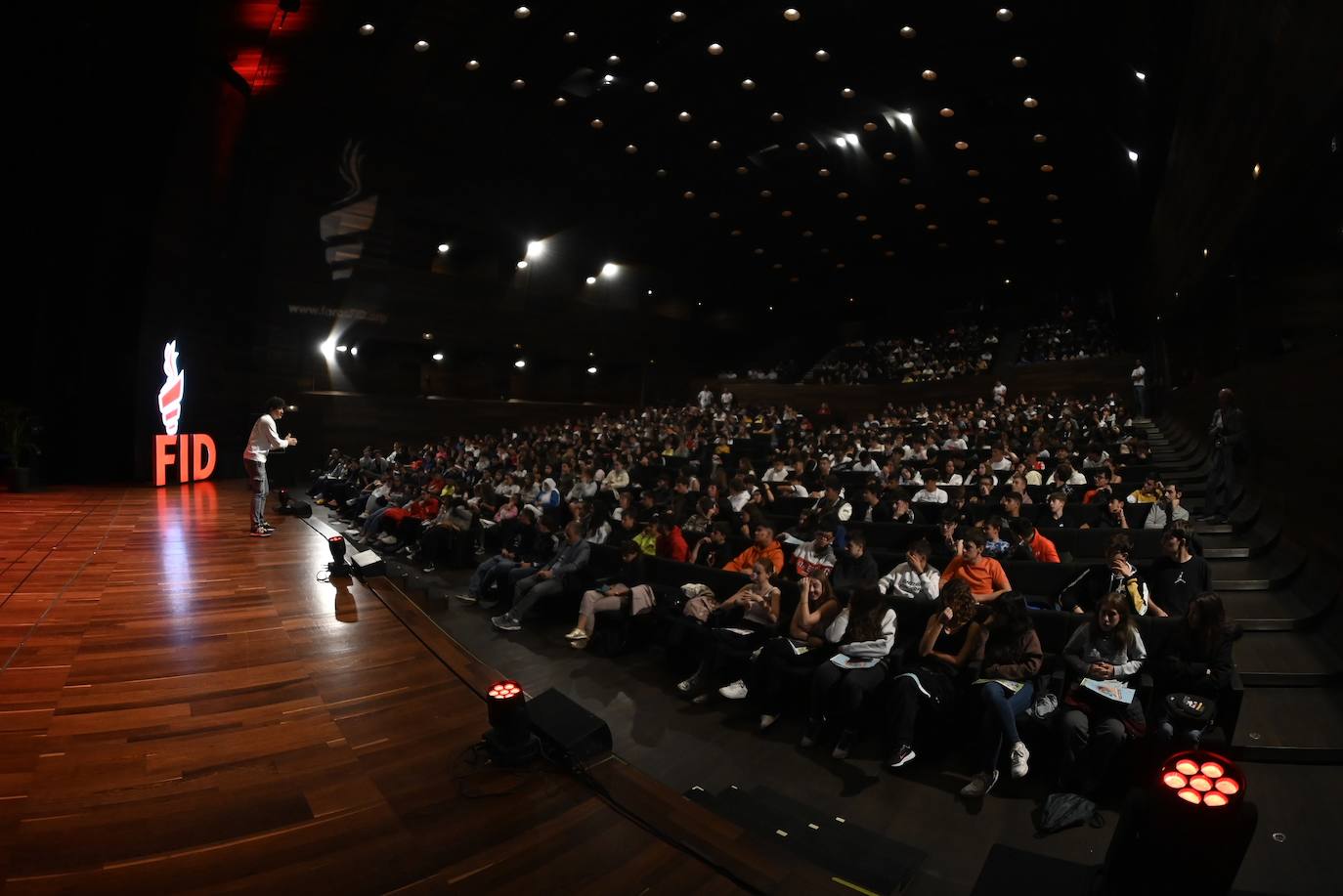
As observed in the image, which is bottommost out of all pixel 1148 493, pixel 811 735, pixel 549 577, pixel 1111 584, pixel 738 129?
pixel 811 735

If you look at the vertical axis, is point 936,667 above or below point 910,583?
below

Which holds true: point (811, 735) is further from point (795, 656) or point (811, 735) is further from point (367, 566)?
point (367, 566)

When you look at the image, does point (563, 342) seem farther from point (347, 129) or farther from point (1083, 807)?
point (1083, 807)

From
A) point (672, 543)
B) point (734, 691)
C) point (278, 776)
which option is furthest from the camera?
point (672, 543)

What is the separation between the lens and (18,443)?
9.22 m

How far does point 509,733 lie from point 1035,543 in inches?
172

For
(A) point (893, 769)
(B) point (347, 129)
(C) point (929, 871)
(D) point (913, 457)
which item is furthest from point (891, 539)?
(B) point (347, 129)

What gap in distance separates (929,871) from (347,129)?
540 inches

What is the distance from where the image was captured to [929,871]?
2.64 metres

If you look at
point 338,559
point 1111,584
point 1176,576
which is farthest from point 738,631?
point 338,559

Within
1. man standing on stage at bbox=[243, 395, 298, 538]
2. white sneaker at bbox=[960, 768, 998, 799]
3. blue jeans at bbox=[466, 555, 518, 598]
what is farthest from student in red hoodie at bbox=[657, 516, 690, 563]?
man standing on stage at bbox=[243, 395, 298, 538]

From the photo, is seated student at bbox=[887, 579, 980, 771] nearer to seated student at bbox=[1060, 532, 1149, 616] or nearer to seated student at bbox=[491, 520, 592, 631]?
seated student at bbox=[1060, 532, 1149, 616]

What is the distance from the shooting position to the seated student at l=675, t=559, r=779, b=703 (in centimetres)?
437

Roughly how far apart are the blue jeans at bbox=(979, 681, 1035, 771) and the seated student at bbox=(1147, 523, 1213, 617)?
133cm
